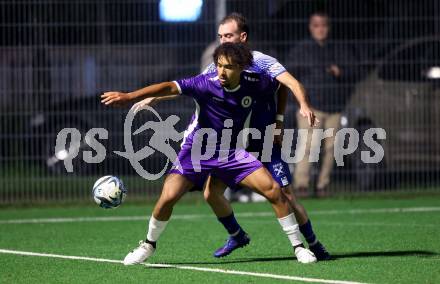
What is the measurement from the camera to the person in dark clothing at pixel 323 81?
1585 centimetres

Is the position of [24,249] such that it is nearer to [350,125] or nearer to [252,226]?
[252,226]

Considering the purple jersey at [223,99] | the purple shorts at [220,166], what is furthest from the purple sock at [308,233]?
the purple jersey at [223,99]

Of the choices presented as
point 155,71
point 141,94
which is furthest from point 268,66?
point 155,71

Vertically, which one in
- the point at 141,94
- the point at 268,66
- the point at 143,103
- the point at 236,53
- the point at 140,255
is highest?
the point at 236,53

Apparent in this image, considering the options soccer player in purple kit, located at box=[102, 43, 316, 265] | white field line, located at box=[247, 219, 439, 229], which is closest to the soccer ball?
soccer player in purple kit, located at box=[102, 43, 316, 265]

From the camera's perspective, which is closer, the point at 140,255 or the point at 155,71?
the point at 140,255

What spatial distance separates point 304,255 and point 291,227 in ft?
0.79

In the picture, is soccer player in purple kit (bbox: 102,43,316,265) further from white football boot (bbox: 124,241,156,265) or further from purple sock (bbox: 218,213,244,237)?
purple sock (bbox: 218,213,244,237)

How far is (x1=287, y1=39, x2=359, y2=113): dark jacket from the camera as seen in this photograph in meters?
16.0

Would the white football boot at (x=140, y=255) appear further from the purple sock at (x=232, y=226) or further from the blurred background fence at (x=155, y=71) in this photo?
the blurred background fence at (x=155, y=71)

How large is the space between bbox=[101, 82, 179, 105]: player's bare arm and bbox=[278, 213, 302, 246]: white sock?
1.30 metres

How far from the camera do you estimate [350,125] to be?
53.3 feet

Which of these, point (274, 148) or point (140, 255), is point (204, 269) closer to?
point (140, 255)

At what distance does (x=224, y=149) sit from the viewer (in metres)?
9.19
